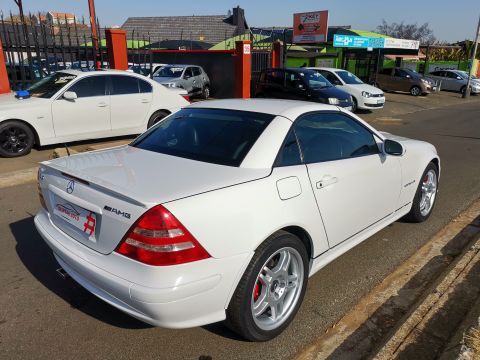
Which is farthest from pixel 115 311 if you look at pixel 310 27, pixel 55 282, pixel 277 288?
pixel 310 27

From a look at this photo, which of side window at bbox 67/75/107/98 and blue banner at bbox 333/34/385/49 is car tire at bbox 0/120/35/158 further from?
blue banner at bbox 333/34/385/49

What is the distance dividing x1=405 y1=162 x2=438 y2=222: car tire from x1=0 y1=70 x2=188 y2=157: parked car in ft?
19.7

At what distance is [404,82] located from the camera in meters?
25.5

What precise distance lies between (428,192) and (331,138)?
6.67 ft

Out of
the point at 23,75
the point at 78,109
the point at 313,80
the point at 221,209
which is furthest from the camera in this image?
the point at 313,80

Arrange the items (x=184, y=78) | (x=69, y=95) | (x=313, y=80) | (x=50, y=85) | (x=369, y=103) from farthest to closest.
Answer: (x=184, y=78)
(x=369, y=103)
(x=313, y=80)
(x=50, y=85)
(x=69, y=95)

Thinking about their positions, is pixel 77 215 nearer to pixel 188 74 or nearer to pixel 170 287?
pixel 170 287

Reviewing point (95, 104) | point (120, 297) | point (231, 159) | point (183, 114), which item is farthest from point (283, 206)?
point (95, 104)

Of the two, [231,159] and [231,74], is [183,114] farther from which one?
[231,74]

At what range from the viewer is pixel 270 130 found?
2949 millimetres

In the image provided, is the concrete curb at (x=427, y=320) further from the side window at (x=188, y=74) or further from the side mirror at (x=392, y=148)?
the side window at (x=188, y=74)

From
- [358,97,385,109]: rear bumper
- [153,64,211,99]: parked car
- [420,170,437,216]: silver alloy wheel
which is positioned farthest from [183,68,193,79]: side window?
[420,170,437,216]: silver alloy wheel

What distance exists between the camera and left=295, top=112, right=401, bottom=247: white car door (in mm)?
3053

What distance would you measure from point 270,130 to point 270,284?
107 cm
